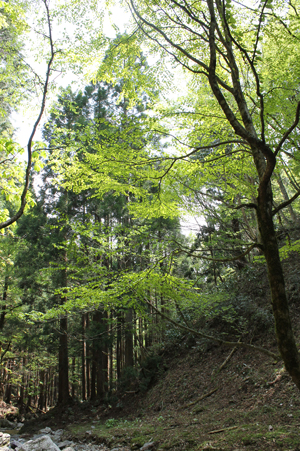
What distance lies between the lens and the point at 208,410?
5.68 metres

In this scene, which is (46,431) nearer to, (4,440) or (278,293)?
(4,440)

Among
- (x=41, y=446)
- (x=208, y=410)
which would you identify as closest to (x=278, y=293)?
(x=208, y=410)

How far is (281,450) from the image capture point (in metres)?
2.71

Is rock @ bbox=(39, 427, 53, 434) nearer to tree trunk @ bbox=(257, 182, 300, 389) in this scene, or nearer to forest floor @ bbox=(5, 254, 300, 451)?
forest floor @ bbox=(5, 254, 300, 451)

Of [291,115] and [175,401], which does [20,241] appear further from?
[291,115]

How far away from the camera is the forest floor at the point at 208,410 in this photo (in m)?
3.54

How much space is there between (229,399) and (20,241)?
11.1 metres

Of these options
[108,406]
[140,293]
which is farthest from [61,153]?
[108,406]

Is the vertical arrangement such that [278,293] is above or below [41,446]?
above

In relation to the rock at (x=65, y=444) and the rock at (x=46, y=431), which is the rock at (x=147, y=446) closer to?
the rock at (x=65, y=444)

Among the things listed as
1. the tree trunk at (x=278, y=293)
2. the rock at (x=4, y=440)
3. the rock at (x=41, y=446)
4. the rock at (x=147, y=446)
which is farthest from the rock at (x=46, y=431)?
the tree trunk at (x=278, y=293)

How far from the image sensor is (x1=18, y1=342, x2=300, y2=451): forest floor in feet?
11.6

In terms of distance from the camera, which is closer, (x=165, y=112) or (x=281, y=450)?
(x=281, y=450)

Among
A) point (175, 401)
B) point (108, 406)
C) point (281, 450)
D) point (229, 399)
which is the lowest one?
point (108, 406)
